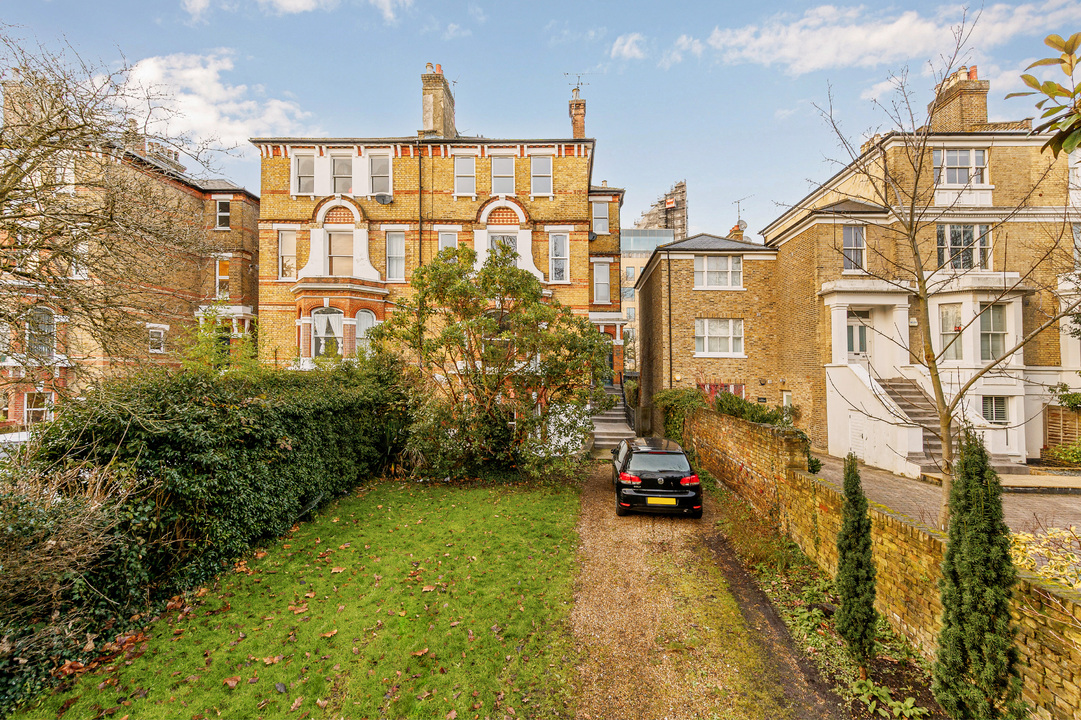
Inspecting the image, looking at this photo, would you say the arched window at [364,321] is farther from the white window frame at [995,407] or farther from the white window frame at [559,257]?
the white window frame at [995,407]

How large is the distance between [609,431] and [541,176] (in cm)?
1171

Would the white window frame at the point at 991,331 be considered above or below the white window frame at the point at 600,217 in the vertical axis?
below

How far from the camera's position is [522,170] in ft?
64.3

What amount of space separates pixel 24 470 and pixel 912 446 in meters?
18.0

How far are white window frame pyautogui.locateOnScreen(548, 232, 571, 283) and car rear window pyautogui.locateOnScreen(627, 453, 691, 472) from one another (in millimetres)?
11702

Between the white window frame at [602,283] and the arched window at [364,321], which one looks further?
the white window frame at [602,283]

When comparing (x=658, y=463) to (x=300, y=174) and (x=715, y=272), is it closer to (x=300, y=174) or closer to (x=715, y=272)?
(x=715, y=272)

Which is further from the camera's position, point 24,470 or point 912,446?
point 912,446

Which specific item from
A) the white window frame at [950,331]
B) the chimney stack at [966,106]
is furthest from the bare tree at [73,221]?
the chimney stack at [966,106]

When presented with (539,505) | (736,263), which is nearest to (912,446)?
(736,263)

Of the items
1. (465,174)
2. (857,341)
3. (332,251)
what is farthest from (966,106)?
(332,251)

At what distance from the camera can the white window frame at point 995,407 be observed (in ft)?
50.2

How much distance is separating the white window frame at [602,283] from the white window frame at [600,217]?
74.9 inches

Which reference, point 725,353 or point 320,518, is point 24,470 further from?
point 725,353
